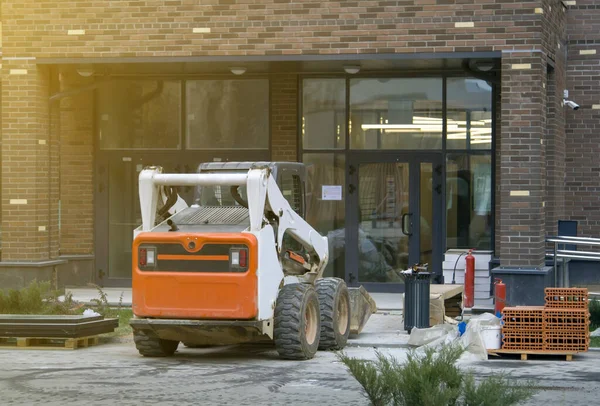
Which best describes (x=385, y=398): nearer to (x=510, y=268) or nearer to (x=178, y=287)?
(x=178, y=287)

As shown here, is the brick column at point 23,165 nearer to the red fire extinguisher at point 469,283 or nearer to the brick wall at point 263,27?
the brick wall at point 263,27

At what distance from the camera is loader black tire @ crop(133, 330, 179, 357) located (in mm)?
14828

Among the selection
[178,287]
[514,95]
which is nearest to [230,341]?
[178,287]

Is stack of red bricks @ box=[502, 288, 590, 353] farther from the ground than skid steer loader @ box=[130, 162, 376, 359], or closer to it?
closer to it

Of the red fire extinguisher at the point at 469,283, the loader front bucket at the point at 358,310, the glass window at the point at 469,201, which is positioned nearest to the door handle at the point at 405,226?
the glass window at the point at 469,201

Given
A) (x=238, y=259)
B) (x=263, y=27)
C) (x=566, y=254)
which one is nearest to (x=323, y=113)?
(x=263, y=27)

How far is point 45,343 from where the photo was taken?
639 inches

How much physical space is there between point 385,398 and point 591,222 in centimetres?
1449

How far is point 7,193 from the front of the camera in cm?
2123

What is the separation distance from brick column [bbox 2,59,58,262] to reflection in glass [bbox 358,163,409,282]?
5.75 m

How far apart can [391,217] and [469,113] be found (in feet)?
7.77

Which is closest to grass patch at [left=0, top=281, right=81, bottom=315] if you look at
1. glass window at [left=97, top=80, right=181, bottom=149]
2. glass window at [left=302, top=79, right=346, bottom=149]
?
glass window at [left=97, top=80, right=181, bottom=149]

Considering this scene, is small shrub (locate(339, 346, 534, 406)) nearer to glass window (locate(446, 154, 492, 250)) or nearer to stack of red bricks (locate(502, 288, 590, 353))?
stack of red bricks (locate(502, 288, 590, 353))

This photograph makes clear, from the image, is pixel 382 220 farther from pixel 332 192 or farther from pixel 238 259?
pixel 238 259
